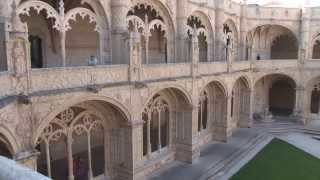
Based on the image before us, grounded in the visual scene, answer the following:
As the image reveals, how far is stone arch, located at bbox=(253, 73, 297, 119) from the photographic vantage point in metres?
29.1

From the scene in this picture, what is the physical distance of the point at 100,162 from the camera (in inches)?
600

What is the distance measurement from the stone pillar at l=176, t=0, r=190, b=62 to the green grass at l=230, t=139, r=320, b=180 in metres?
7.45

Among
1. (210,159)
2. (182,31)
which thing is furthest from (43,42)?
(210,159)

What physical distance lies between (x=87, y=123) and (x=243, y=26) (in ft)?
58.5

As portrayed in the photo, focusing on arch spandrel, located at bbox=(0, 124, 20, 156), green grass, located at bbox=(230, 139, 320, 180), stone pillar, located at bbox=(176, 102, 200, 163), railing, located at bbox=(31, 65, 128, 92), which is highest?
railing, located at bbox=(31, 65, 128, 92)

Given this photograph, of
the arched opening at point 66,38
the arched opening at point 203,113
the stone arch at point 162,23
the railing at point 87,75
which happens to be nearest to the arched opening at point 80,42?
the arched opening at point 66,38

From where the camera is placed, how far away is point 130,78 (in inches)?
484

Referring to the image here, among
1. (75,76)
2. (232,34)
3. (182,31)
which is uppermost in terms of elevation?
(232,34)

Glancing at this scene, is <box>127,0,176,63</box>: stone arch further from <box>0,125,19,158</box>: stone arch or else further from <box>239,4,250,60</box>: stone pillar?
<box>239,4,250,60</box>: stone pillar

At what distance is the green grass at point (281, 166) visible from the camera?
15858mm

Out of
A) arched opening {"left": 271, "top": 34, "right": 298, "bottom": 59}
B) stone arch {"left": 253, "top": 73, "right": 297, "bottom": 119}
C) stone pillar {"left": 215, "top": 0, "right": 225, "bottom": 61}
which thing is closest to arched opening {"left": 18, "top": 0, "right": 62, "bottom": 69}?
stone pillar {"left": 215, "top": 0, "right": 225, "bottom": 61}

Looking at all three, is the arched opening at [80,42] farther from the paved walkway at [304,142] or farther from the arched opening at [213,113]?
the paved walkway at [304,142]

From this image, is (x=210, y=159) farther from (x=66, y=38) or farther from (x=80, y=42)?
(x=66, y=38)

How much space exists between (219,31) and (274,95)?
46.1 ft
